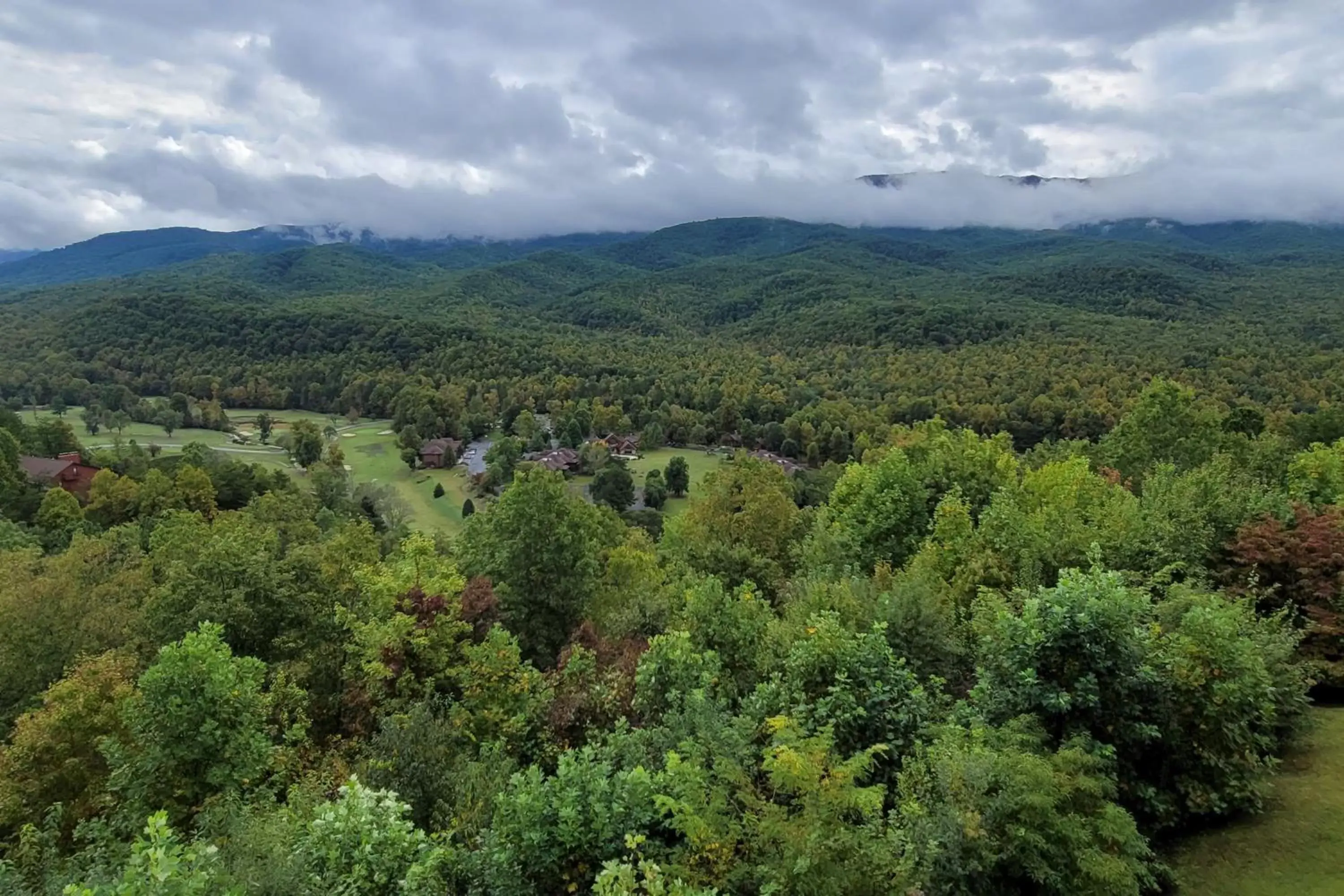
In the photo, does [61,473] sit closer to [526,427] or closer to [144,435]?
[144,435]

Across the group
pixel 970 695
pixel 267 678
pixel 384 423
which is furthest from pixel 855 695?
pixel 384 423

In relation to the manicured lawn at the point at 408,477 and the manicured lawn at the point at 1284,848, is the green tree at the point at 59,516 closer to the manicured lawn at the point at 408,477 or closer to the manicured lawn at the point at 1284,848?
the manicured lawn at the point at 408,477

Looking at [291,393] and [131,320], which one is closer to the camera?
[291,393]

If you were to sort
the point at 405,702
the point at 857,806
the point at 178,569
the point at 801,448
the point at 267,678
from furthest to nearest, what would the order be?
the point at 801,448
the point at 178,569
the point at 267,678
the point at 405,702
the point at 857,806

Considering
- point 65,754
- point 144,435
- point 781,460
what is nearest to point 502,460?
point 781,460

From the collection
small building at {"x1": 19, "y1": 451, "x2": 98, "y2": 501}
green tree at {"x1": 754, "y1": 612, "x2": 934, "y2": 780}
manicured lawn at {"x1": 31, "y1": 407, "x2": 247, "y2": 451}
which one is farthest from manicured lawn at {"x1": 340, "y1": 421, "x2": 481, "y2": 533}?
green tree at {"x1": 754, "y1": 612, "x2": 934, "y2": 780}

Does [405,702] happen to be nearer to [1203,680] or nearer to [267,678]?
[267,678]

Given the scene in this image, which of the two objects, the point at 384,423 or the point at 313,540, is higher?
the point at 313,540

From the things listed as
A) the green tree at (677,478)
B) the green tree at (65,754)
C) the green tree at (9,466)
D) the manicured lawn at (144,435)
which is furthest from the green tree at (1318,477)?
the manicured lawn at (144,435)
